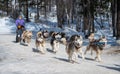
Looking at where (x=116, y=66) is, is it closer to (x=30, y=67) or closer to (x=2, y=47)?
(x=30, y=67)

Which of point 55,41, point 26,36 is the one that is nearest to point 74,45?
point 55,41

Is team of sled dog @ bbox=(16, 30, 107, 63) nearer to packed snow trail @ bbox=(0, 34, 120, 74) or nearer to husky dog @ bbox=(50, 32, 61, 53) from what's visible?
husky dog @ bbox=(50, 32, 61, 53)

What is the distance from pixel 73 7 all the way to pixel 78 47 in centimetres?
3468

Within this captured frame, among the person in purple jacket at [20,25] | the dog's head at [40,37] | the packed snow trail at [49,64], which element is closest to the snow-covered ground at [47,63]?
the packed snow trail at [49,64]

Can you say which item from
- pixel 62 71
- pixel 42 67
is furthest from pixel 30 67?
pixel 62 71

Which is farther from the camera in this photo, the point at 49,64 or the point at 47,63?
the point at 47,63

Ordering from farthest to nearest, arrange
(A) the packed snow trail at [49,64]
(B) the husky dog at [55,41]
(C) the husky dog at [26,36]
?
(C) the husky dog at [26,36], (B) the husky dog at [55,41], (A) the packed snow trail at [49,64]

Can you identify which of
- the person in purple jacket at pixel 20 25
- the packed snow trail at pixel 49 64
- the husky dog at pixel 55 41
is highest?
the person in purple jacket at pixel 20 25

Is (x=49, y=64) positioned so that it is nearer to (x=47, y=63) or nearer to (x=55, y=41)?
(x=47, y=63)

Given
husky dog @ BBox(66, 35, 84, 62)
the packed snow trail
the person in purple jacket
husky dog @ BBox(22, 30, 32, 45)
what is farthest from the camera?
the person in purple jacket

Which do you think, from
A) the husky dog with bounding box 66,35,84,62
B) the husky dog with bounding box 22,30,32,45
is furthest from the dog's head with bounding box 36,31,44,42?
the husky dog with bounding box 66,35,84,62

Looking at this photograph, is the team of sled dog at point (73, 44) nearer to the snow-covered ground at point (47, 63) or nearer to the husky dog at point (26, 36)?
the husky dog at point (26, 36)

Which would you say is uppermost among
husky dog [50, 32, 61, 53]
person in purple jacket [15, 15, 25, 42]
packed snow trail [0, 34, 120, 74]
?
person in purple jacket [15, 15, 25, 42]

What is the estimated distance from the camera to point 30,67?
1477cm
